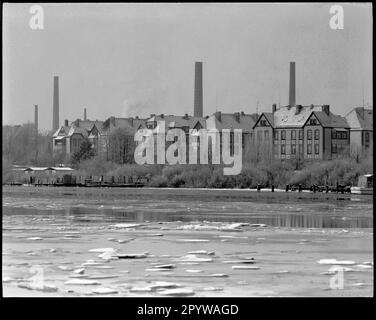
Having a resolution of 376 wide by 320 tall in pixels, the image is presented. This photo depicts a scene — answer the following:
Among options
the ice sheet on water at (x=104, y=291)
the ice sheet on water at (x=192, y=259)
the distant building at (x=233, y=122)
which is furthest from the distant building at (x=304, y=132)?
the ice sheet on water at (x=104, y=291)

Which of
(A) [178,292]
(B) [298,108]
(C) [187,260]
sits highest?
(B) [298,108]

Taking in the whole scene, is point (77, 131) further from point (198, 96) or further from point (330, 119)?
point (330, 119)

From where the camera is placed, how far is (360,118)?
12680 millimetres

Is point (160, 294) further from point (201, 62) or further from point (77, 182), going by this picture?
point (77, 182)

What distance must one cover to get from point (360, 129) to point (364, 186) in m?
3.07

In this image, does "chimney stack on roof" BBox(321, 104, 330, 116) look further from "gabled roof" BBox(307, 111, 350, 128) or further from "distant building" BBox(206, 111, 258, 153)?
"distant building" BBox(206, 111, 258, 153)

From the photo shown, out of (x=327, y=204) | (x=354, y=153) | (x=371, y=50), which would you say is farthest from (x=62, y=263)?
(x=327, y=204)

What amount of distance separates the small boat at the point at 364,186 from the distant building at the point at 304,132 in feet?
4.80

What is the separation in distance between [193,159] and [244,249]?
11.4ft

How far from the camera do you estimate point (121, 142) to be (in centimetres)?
1448

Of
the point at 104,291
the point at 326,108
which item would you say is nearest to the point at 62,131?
the point at 326,108

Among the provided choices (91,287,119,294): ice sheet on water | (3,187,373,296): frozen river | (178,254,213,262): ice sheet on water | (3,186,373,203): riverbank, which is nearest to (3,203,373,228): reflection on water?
(3,187,373,296): frozen river

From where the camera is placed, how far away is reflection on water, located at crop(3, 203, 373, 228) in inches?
516
